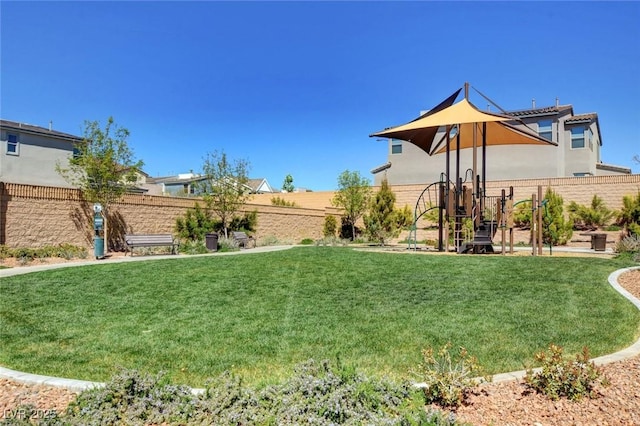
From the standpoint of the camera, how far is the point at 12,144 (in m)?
26.1

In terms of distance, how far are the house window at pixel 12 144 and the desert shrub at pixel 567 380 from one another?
30781 mm

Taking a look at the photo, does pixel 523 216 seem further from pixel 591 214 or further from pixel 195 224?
pixel 195 224

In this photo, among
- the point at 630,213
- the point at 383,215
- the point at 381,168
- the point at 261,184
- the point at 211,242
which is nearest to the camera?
the point at 211,242

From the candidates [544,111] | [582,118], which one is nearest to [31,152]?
[544,111]

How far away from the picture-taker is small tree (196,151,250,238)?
21422mm

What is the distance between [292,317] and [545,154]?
27819 millimetres

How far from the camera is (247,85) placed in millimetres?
21234

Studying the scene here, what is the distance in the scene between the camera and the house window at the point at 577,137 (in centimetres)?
2992

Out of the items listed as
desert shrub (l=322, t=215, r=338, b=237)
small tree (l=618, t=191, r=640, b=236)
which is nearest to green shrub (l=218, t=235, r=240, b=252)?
desert shrub (l=322, t=215, r=338, b=237)

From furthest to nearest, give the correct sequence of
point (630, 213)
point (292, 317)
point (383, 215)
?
point (383, 215) → point (630, 213) → point (292, 317)

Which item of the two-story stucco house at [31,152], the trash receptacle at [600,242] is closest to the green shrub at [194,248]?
the two-story stucco house at [31,152]

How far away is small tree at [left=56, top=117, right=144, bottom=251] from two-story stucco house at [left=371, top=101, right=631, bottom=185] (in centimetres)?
2174

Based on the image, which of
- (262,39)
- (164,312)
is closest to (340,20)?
(262,39)

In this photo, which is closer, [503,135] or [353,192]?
[503,135]
